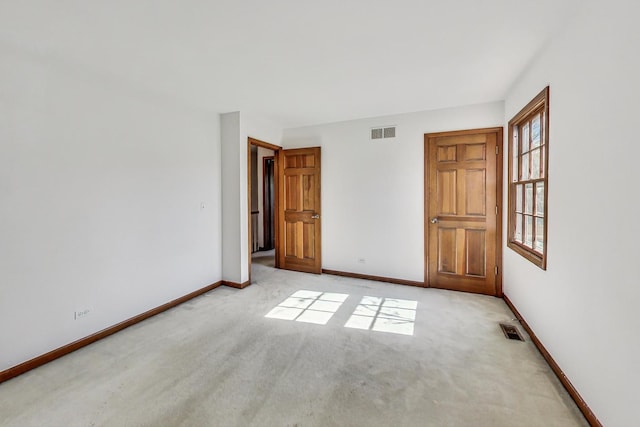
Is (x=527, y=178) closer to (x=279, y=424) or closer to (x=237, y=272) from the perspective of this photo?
(x=279, y=424)

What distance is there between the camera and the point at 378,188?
4.41 meters

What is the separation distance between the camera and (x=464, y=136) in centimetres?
388

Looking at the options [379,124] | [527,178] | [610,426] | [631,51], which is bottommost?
[610,426]

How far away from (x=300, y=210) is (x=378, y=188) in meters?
1.39

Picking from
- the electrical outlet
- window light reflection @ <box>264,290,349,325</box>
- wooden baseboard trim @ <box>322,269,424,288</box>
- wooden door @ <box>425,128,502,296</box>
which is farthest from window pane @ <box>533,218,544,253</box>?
the electrical outlet

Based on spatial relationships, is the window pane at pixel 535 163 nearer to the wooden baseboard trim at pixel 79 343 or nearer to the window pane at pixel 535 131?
the window pane at pixel 535 131

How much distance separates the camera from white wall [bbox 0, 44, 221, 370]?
2244 mm

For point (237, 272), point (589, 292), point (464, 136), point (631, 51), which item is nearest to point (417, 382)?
point (589, 292)

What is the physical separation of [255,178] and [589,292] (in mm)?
6484

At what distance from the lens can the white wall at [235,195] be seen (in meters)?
4.13

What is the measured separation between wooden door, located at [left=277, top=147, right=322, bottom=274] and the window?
2.67m

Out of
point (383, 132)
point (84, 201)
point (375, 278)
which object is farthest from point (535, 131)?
point (84, 201)

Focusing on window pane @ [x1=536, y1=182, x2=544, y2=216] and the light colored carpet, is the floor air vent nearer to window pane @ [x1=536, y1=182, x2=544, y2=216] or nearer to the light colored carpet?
the light colored carpet

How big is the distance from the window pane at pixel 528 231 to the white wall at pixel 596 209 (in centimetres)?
68
